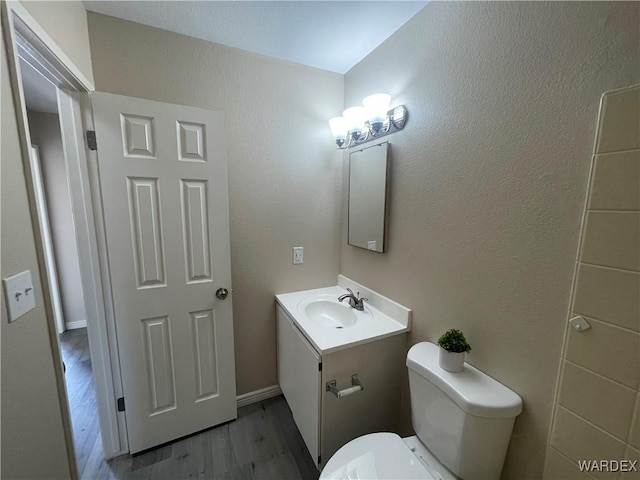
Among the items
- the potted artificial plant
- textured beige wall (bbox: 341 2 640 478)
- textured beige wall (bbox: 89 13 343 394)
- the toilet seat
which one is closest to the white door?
textured beige wall (bbox: 89 13 343 394)

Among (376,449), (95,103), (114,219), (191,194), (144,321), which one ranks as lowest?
(376,449)

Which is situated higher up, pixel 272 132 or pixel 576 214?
pixel 272 132

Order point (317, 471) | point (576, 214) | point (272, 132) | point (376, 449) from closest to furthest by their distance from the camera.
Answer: point (576, 214) < point (376, 449) < point (317, 471) < point (272, 132)

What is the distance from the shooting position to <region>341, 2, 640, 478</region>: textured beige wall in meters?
0.76

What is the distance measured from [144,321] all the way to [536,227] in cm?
182

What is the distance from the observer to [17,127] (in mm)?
716

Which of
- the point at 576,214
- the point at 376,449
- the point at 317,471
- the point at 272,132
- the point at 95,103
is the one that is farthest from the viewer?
the point at 272,132

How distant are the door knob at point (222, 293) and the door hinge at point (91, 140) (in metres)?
0.92

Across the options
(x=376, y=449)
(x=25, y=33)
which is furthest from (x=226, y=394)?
(x=25, y=33)

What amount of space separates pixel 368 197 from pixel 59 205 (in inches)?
122

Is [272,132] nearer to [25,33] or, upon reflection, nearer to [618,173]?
[25,33]

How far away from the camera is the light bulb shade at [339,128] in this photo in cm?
167

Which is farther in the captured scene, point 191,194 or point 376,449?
point 191,194

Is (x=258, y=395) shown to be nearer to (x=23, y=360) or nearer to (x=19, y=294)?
(x=23, y=360)
